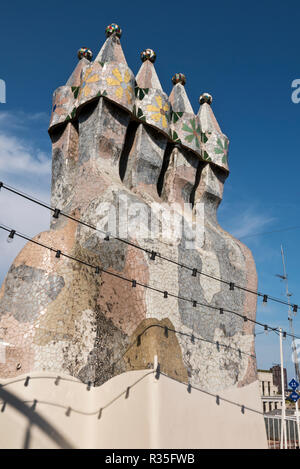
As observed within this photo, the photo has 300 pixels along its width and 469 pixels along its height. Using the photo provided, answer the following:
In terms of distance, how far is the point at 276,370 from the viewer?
124ft

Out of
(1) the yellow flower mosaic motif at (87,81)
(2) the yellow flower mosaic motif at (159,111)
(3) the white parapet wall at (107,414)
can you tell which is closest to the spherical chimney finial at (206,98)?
(2) the yellow flower mosaic motif at (159,111)

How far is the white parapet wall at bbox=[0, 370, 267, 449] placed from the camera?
335 inches

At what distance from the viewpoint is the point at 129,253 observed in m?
10.9

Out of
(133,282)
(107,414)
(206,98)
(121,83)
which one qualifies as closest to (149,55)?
(206,98)

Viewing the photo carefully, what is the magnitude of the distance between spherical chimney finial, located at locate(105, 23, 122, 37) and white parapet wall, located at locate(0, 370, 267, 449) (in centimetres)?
1117

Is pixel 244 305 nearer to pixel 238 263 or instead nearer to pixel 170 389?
pixel 238 263

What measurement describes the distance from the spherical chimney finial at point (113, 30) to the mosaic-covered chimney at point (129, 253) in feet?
0.12

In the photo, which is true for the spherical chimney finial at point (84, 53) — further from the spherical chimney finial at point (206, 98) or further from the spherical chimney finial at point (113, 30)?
the spherical chimney finial at point (206, 98)

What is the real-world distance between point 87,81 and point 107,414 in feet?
30.5

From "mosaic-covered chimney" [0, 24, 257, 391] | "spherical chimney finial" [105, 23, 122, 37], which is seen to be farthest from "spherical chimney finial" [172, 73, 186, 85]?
"spherical chimney finial" [105, 23, 122, 37]

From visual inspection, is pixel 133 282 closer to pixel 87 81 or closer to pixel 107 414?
pixel 107 414

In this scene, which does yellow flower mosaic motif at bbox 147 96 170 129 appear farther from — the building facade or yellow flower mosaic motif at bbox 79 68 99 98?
yellow flower mosaic motif at bbox 79 68 99 98

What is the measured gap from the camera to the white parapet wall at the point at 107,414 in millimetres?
8508
